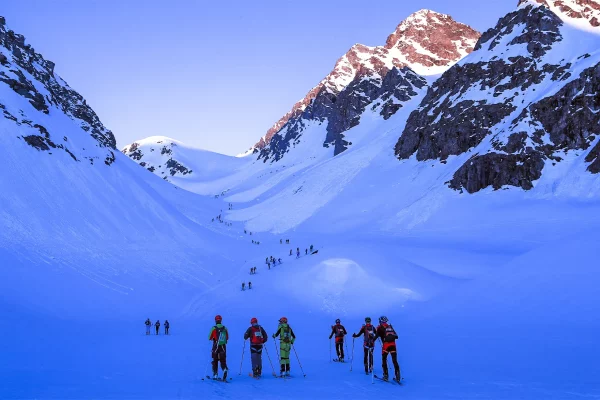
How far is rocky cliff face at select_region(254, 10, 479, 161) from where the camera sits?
125 meters

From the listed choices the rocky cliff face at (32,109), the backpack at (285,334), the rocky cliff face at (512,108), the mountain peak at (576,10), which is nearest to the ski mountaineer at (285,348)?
the backpack at (285,334)

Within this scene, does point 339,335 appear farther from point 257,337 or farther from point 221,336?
point 221,336

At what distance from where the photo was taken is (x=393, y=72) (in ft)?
415

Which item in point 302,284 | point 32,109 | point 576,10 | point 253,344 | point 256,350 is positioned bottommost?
point 256,350

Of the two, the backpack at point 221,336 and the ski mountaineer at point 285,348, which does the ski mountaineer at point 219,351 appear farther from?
the ski mountaineer at point 285,348

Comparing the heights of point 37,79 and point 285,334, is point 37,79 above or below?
above

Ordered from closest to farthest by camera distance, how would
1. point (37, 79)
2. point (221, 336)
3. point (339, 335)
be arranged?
point (221, 336), point (339, 335), point (37, 79)

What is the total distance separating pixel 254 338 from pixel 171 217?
139 ft

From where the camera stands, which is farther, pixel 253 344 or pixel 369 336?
pixel 369 336

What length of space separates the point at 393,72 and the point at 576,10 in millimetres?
51146

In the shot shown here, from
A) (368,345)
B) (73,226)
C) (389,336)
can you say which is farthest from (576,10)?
(389,336)

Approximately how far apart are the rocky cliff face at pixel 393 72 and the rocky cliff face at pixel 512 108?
36.4 m

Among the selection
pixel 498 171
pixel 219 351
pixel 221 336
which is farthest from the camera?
pixel 498 171

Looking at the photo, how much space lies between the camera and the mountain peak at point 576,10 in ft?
253
